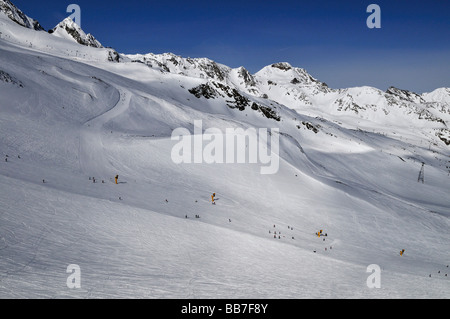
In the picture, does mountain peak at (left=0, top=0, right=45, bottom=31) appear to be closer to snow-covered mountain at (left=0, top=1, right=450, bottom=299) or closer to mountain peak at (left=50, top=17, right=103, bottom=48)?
mountain peak at (left=50, top=17, right=103, bottom=48)

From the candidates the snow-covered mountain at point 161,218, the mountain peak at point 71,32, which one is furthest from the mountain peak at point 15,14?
the snow-covered mountain at point 161,218

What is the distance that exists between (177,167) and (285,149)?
82.0 feet

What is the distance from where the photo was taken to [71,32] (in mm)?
138500

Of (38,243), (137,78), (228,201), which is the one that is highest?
(137,78)

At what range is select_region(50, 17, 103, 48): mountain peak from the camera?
137 m

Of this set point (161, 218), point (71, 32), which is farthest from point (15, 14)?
point (161, 218)

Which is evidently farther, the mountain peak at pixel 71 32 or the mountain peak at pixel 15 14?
the mountain peak at pixel 71 32

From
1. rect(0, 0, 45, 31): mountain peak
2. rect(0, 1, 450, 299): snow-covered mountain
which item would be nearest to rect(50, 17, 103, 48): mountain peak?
rect(0, 0, 45, 31): mountain peak

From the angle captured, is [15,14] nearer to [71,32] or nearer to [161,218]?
[71,32]

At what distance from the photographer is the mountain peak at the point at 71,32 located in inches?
5379

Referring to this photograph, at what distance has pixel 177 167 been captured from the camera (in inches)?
1112

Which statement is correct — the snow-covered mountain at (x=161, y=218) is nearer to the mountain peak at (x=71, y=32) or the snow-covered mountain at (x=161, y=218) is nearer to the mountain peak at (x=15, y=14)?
the mountain peak at (x=15, y=14)
